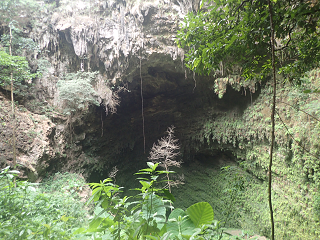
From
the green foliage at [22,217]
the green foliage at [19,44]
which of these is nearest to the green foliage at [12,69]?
the green foliage at [19,44]

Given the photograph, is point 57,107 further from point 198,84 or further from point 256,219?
point 256,219

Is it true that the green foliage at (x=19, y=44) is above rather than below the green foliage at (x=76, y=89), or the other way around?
above

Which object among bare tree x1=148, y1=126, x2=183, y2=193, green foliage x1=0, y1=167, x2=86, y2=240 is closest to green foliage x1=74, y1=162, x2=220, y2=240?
green foliage x1=0, y1=167, x2=86, y2=240

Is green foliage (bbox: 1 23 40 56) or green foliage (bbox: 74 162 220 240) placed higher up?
green foliage (bbox: 1 23 40 56)

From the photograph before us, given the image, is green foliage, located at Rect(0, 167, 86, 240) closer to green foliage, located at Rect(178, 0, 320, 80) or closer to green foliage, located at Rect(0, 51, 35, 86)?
green foliage, located at Rect(178, 0, 320, 80)

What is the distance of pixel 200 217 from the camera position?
689 millimetres

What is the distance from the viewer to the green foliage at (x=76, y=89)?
20.5 ft

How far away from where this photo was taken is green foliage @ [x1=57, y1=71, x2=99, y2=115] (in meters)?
6.25

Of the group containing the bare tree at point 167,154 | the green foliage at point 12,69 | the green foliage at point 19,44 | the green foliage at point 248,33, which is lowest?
the bare tree at point 167,154

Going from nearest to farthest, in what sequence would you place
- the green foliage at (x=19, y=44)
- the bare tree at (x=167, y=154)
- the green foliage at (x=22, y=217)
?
the green foliage at (x=22, y=217), the green foliage at (x=19, y=44), the bare tree at (x=167, y=154)

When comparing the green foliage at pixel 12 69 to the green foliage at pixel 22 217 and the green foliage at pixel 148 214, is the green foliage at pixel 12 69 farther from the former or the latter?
the green foliage at pixel 148 214

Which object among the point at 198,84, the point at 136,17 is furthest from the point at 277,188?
the point at 136,17

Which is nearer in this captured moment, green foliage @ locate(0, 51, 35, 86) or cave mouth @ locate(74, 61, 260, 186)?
green foliage @ locate(0, 51, 35, 86)

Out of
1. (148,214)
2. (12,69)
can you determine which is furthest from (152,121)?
(148,214)
